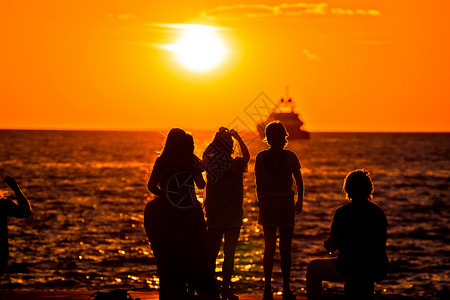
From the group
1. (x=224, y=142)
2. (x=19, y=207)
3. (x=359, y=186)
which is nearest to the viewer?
Result: (x=19, y=207)

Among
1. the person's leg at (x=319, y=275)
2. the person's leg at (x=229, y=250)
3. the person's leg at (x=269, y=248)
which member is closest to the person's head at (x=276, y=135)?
the person's leg at (x=269, y=248)

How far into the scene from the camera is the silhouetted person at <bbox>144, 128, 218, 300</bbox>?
6277mm

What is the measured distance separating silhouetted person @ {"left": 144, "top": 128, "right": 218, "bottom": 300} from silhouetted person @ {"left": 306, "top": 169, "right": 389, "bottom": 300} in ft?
3.77

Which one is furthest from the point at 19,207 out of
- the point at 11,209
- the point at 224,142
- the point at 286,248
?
the point at 286,248

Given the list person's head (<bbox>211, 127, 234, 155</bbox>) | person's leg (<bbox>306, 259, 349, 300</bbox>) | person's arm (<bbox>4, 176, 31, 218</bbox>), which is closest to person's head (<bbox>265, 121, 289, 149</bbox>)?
person's head (<bbox>211, 127, 234, 155</bbox>)

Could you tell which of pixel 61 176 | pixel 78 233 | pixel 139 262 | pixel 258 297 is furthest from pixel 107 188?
pixel 258 297

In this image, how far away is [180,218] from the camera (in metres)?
6.29

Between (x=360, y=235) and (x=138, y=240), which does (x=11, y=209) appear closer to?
(x=360, y=235)

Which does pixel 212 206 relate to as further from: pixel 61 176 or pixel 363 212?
pixel 61 176

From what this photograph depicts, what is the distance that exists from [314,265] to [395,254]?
2348cm

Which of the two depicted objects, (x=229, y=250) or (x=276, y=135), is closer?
(x=276, y=135)

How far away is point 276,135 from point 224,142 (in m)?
0.62

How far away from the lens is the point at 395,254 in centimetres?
2902

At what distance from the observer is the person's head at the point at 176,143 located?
623 centimetres
